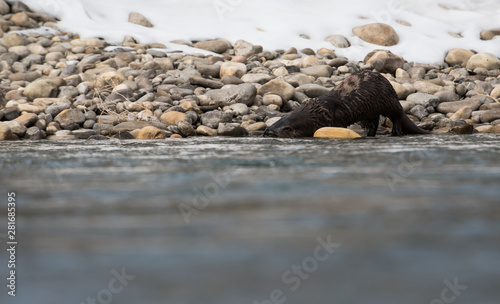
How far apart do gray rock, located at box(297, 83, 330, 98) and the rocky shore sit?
16 mm

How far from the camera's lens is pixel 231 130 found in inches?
317

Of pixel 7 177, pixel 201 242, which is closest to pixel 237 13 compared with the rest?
pixel 7 177

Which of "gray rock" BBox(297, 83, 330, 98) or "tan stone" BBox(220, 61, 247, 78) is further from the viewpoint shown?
"tan stone" BBox(220, 61, 247, 78)

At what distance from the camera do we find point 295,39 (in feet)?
45.8

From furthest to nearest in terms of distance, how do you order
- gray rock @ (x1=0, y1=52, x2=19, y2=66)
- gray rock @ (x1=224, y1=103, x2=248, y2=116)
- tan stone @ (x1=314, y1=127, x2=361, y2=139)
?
1. gray rock @ (x1=0, y1=52, x2=19, y2=66)
2. gray rock @ (x1=224, y1=103, x2=248, y2=116)
3. tan stone @ (x1=314, y1=127, x2=361, y2=139)

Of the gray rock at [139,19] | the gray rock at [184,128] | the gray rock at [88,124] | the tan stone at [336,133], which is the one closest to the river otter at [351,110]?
the tan stone at [336,133]

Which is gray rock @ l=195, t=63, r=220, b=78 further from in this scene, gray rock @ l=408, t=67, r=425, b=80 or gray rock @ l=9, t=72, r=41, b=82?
gray rock @ l=408, t=67, r=425, b=80

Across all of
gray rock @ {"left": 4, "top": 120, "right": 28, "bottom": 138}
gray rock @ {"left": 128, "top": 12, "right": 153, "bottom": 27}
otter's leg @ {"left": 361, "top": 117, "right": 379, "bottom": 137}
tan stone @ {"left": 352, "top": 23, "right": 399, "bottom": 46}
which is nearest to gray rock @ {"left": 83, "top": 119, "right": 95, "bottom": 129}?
gray rock @ {"left": 4, "top": 120, "right": 28, "bottom": 138}

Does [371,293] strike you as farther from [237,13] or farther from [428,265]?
[237,13]

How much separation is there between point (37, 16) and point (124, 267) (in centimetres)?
1374

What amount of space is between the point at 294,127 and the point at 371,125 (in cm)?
120

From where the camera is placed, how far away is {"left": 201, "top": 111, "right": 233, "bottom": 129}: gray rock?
848 centimetres

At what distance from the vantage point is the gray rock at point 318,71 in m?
11.4

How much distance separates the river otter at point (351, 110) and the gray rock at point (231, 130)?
0.67m
